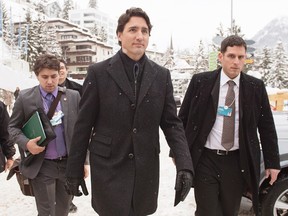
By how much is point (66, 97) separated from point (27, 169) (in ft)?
2.74

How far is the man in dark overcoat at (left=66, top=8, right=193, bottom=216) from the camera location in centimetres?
267

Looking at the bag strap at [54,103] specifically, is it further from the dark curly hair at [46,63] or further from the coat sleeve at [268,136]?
the coat sleeve at [268,136]

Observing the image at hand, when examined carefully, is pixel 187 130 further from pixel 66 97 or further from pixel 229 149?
pixel 66 97

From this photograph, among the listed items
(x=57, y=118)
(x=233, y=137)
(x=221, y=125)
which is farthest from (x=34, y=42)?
(x=233, y=137)

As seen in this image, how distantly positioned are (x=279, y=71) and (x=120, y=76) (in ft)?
168

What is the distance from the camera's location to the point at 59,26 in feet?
279

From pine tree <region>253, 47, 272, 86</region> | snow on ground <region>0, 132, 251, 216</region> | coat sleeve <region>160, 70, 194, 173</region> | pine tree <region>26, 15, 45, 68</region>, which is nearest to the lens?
coat sleeve <region>160, 70, 194, 173</region>

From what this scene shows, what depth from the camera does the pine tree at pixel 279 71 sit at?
49.8 meters

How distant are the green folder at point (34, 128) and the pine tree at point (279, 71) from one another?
5014cm

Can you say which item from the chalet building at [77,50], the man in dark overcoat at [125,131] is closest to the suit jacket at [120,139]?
the man in dark overcoat at [125,131]

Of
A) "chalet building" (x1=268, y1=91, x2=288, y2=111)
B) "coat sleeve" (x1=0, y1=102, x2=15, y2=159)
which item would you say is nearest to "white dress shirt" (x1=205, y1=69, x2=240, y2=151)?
"coat sleeve" (x1=0, y1=102, x2=15, y2=159)

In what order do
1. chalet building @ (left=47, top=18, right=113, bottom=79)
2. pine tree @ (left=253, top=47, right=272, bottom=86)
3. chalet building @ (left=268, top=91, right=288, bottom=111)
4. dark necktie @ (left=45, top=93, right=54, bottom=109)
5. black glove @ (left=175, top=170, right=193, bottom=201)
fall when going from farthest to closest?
chalet building @ (left=47, top=18, right=113, bottom=79), pine tree @ (left=253, top=47, right=272, bottom=86), chalet building @ (left=268, top=91, right=288, bottom=111), dark necktie @ (left=45, top=93, right=54, bottom=109), black glove @ (left=175, top=170, right=193, bottom=201)

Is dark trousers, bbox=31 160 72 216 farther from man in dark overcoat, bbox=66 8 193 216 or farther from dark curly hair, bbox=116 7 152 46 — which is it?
dark curly hair, bbox=116 7 152 46

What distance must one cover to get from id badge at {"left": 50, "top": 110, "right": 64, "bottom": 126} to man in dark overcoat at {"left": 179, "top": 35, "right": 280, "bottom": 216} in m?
1.31
